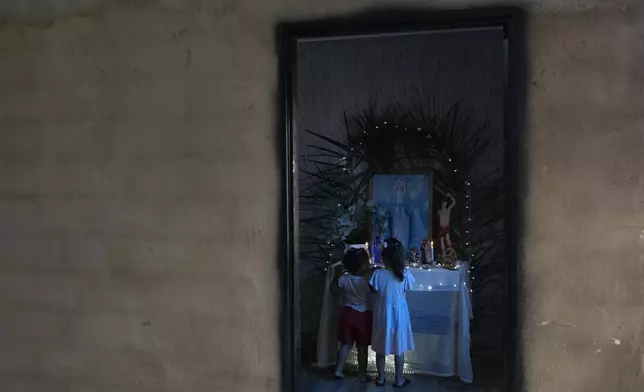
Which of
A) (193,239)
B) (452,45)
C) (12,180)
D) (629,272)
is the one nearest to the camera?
(629,272)

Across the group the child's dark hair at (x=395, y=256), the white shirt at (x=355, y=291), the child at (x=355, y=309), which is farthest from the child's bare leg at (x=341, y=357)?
the child's dark hair at (x=395, y=256)

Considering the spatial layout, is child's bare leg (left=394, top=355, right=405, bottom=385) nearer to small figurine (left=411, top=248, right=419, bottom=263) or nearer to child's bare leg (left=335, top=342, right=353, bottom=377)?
child's bare leg (left=335, top=342, right=353, bottom=377)

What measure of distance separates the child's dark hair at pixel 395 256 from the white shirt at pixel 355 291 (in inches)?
3.3

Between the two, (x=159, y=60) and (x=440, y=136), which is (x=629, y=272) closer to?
Result: (x=440, y=136)

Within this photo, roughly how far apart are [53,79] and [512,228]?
1327 millimetres

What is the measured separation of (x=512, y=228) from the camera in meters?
1.44

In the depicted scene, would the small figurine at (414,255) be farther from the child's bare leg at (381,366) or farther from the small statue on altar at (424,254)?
the child's bare leg at (381,366)

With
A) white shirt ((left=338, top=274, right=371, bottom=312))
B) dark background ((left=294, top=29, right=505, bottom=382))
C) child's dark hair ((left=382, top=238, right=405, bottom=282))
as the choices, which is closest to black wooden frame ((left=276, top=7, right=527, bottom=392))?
dark background ((left=294, top=29, right=505, bottom=382))

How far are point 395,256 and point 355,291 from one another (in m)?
0.14

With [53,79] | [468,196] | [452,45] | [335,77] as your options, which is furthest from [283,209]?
[53,79]

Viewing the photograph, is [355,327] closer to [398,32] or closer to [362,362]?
[362,362]

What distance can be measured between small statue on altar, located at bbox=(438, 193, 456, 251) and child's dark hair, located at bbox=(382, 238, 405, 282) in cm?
10

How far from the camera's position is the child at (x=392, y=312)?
156cm

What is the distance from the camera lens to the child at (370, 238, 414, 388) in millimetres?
1559
